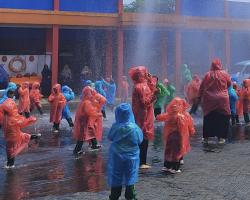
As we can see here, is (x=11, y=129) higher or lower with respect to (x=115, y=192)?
higher

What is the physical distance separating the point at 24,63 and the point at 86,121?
1346 centimetres

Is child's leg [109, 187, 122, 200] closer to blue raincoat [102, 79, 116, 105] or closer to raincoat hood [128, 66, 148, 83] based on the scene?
raincoat hood [128, 66, 148, 83]

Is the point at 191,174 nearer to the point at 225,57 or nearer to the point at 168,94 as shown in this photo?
the point at 168,94

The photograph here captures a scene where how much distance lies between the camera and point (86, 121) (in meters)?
9.40

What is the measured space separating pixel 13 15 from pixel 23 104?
25.3ft

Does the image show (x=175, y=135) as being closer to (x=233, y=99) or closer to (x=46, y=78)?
(x=233, y=99)

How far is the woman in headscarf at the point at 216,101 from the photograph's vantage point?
33.4 feet

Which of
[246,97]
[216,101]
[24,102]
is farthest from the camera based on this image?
[24,102]

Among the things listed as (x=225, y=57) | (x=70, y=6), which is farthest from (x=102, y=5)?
(x=225, y=57)

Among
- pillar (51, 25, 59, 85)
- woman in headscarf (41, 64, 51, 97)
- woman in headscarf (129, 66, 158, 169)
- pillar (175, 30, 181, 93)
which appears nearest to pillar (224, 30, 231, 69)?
pillar (175, 30, 181, 93)

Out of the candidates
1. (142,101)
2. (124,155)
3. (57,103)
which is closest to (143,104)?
(142,101)

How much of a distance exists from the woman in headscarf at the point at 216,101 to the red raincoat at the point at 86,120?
2.32m

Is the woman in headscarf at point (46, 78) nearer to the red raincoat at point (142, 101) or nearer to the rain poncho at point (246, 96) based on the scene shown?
the rain poncho at point (246, 96)

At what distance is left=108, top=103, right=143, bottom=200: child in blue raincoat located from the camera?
5.93m
